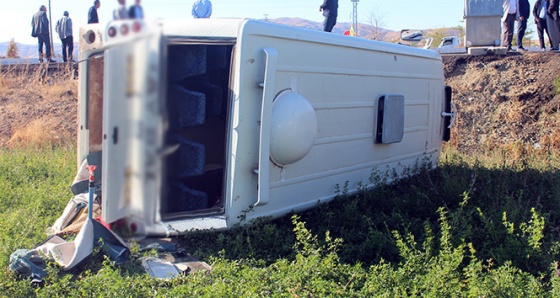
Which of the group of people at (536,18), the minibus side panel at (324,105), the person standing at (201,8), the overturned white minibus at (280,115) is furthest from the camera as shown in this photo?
the group of people at (536,18)

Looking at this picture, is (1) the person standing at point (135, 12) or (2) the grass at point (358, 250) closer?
(1) the person standing at point (135, 12)

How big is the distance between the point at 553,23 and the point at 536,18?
1.38 feet

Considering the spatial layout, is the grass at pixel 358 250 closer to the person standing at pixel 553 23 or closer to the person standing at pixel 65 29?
the person standing at pixel 65 29

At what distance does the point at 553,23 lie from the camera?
13.5 metres

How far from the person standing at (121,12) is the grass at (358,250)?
3.16m

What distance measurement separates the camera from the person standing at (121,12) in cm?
83

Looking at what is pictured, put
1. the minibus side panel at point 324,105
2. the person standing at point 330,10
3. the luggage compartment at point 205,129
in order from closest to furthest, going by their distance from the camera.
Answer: the luggage compartment at point 205,129, the minibus side panel at point 324,105, the person standing at point 330,10

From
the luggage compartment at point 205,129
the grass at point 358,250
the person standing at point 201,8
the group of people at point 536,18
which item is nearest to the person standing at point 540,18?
the group of people at point 536,18

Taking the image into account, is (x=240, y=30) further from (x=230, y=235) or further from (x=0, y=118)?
(x=0, y=118)

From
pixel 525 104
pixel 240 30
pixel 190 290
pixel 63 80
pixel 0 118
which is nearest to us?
pixel 190 290

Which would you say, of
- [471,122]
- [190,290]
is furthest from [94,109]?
[471,122]

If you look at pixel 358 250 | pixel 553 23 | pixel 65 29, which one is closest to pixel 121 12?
pixel 65 29

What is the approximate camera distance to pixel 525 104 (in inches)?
455

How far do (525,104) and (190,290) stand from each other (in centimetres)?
965
